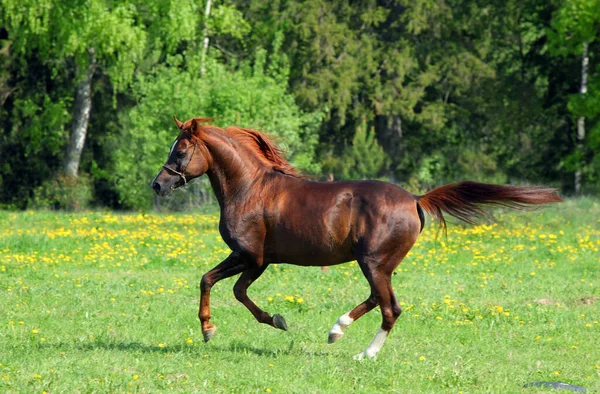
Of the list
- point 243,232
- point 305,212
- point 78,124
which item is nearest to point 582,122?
point 78,124

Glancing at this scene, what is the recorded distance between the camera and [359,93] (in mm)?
47438

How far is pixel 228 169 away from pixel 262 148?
548mm

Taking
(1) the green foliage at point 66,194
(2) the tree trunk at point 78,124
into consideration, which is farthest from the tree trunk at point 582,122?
(2) the tree trunk at point 78,124

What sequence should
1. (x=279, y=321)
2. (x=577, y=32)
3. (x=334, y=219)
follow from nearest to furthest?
(x=334, y=219)
(x=279, y=321)
(x=577, y=32)

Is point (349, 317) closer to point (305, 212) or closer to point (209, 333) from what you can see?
point (305, 212)

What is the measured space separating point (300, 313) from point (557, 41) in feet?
92.8

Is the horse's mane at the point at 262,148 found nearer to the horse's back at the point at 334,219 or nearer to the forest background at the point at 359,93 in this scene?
the horse's back at the point at 334,219

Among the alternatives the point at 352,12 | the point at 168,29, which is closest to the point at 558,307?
the point at 168,29

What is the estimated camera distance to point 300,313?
40.5 ft

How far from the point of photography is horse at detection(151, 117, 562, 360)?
30.8 feet

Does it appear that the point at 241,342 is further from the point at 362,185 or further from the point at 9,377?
the point at 9,377

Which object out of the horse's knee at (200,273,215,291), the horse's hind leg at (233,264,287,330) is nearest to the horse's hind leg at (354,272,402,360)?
the horse's hind leg at (233,264,287,330)

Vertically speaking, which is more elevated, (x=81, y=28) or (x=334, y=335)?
(x=81, y=28)

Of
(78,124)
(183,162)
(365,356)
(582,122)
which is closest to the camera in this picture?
(365,356)
